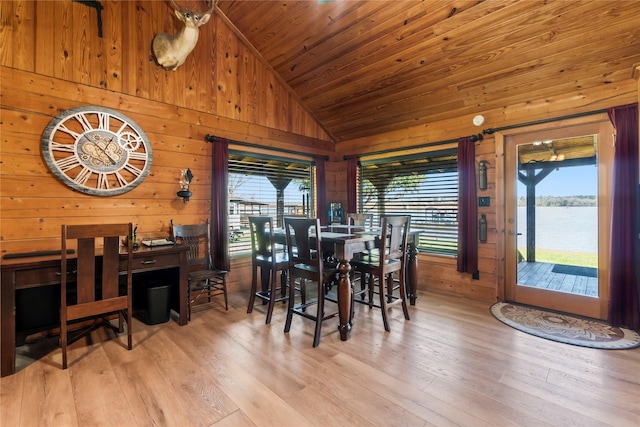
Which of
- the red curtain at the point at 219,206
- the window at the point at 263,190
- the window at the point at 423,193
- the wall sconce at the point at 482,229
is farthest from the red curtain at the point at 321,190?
the wall sconce at the point at 482,229

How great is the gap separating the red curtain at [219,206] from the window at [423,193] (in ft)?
7.48

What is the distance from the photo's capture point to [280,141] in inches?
174

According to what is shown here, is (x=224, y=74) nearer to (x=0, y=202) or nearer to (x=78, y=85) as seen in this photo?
(x=78, y=85)

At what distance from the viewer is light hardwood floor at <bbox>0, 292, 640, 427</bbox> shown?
1.59 meters

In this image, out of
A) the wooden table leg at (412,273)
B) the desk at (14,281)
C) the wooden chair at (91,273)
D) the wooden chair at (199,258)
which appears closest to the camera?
the desk at (14,281)

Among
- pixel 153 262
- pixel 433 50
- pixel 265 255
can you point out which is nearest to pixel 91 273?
pixel 153 262

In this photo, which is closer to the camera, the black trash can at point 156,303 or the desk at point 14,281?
the desk at point 14,281

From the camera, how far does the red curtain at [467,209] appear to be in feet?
11.8

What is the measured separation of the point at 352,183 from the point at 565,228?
282 cm

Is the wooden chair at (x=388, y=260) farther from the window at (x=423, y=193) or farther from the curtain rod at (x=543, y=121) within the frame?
the curtain rod at (x=543, y=121)

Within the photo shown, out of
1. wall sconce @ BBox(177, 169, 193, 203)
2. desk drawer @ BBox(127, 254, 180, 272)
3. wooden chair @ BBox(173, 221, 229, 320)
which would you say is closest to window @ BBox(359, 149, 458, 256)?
wooden chair @ BBox(173, 221, 229, 320)

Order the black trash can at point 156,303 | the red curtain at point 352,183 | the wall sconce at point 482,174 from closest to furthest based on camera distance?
1. the black trash can at point 156,303
2. the wall sconce at point 482,174
3. the red curtain at point 352,183

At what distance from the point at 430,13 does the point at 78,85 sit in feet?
11.5

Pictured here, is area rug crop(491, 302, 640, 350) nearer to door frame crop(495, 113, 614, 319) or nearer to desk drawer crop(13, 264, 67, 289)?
door frame crop(495, 113, 614, 319)
